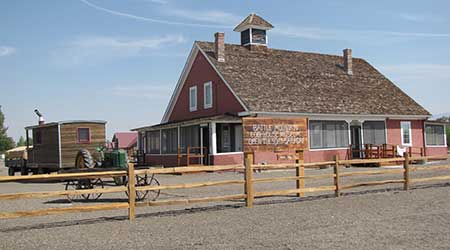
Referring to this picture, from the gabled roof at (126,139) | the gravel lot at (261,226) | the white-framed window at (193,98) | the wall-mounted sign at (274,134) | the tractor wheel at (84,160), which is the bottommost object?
the gravel lot at (261,226)

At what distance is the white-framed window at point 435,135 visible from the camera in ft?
113

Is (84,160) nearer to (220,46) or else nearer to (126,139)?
Answer: (220,46)

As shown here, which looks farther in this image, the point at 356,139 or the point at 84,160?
the point at 356,139

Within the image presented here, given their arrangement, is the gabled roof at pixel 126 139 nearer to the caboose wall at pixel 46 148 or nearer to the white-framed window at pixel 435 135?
the white-framed window at pixel 435 135

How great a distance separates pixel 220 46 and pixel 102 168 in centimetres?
1480

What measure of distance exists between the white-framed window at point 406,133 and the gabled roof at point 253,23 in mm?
10418

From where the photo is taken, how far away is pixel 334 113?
1160 inches

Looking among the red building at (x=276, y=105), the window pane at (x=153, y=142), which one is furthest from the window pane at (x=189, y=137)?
the window pane at (x=153, y=142)

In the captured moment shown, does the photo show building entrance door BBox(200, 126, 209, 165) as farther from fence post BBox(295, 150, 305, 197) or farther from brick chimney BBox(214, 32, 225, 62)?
fence post BBox(295, 150, 305, 197)

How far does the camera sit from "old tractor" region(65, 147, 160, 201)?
1554 centimetres

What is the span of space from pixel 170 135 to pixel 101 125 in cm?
696

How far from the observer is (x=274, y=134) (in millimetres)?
15117

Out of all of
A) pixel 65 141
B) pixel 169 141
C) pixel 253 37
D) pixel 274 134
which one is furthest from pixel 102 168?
pixel 253 37

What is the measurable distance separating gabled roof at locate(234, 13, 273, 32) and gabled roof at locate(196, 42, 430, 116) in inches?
57.6
